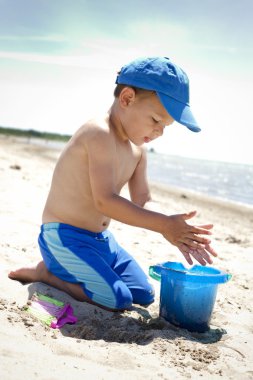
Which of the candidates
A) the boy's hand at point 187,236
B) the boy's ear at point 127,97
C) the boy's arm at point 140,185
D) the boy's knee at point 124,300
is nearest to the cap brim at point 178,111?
the boy's ear at point 127,97

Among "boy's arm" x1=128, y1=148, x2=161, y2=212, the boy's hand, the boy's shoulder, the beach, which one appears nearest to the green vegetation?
the beach

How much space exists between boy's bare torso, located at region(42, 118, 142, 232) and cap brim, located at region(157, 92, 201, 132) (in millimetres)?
391

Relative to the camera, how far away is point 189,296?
94.4 inches

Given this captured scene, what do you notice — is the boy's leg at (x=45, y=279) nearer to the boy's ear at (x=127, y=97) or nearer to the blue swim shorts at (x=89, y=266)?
the blue swim shorts at (x=89, y=266)

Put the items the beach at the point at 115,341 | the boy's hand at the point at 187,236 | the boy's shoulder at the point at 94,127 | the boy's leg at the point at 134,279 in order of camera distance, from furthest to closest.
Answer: the boy's leg at the point at 134,279 → the boy's shoulder at the point at 94,127 → the boy's hand at the point at 187,236 → the beach at the point at 115,341

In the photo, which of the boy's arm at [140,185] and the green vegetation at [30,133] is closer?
the boy's arm at [140,185]

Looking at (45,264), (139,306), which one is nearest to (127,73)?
(45,264)

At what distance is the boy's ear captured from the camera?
2461 millimetres

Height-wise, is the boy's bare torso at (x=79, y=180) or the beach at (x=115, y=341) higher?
the boy's bare torso at (x=79, y=180)

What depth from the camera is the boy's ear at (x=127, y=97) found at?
2.46m

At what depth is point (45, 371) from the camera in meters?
1.60

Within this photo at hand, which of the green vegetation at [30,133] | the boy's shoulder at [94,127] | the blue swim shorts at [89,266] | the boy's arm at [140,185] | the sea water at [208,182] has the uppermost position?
the boy's shoulder at [94,127]

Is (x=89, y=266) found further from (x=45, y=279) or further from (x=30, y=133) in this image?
(x=30, y=133)

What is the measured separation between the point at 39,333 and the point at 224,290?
165cm
